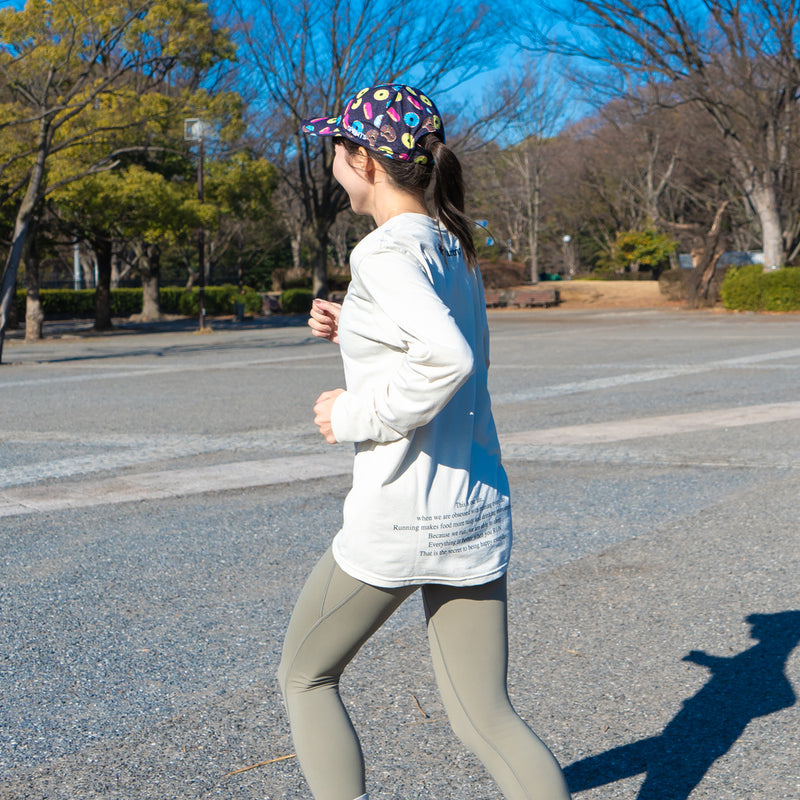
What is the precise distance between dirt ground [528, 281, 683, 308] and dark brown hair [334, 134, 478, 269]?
119 feet

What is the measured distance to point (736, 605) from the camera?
3914mm

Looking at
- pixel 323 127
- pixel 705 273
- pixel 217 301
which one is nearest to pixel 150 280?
pixel 217 301

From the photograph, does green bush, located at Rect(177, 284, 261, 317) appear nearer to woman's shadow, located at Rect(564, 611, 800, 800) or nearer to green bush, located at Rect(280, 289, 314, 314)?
green bush, located at Rect(280, 289, 314, 314)

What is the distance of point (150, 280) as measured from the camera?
3453 cm

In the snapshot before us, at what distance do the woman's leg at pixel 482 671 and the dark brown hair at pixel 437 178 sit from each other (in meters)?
0.65

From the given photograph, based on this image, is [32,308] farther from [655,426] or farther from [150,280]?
[655,426]

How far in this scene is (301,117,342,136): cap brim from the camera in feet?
6.12

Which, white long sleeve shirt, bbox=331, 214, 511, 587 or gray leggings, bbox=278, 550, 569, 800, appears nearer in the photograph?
white long sleeve shirt, bbox=331, 214, 511, 587

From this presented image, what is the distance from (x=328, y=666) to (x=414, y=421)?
20.4 inches

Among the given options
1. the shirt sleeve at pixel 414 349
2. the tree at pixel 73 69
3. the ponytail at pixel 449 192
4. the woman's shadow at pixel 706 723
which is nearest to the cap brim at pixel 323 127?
the ponytail at pixel 449 192

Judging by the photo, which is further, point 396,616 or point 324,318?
point 396,616

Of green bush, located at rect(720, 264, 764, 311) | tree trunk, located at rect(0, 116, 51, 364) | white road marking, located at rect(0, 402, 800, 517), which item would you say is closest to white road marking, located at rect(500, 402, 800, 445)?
white road marking, located at rect(0, 402, 800, 517)

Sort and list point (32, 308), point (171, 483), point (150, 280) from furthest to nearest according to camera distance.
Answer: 1. point (150, 280)
2. point (32, 308)
3. point (171, 483)

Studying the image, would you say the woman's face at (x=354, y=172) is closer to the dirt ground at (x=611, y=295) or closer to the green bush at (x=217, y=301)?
the green bush at (x=217, y=301)
